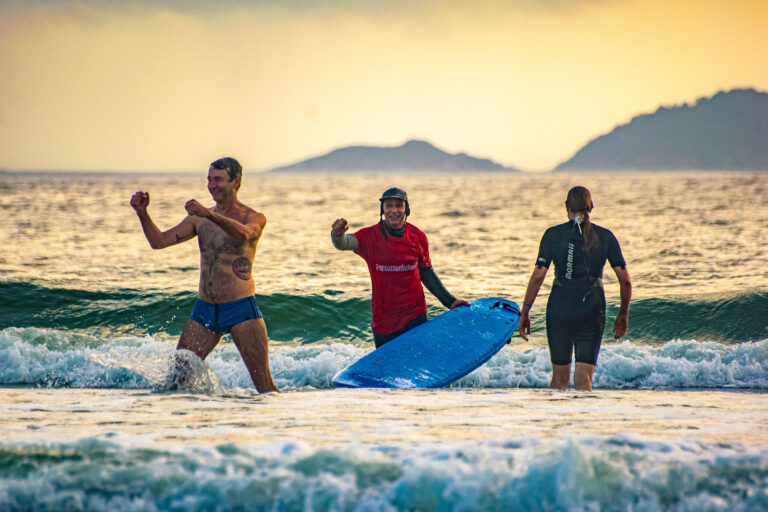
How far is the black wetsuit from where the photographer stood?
5242mm

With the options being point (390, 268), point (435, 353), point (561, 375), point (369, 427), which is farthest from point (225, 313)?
point (561, 375)

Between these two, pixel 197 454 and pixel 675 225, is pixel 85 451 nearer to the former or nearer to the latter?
pixel 197 454

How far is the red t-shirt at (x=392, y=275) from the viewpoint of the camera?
18.6ft

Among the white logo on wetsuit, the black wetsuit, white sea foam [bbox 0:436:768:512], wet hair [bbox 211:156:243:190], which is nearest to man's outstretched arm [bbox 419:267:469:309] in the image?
the white logo on wetsuit

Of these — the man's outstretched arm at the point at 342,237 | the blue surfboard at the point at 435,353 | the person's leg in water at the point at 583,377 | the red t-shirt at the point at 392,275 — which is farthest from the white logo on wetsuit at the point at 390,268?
the person's leg in water at the point at 583,377

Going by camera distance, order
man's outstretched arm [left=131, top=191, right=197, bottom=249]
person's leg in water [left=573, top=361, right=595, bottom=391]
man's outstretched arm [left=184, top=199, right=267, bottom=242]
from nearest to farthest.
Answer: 1. man's outstretched arm [left=184, top=199, right=267, bottom=242]
2. man's outstretched arm [left=131, top=191, right=197, bottom=249]
3. person's leg in water [left=573, top=361, right=595, bottom=391]

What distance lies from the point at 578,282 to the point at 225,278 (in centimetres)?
261

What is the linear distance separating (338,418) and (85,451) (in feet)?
4.59

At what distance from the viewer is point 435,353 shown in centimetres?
624

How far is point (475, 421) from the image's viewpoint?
397cm

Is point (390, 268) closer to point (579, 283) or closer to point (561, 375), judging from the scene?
point (579, 283)

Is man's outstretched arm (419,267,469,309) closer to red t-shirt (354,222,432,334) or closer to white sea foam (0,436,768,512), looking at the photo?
red t-shirt (354,222,432,334)

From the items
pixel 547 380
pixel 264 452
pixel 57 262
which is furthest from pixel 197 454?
pixel 57 262

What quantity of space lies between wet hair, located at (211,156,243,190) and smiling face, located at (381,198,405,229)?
1.28 metres
